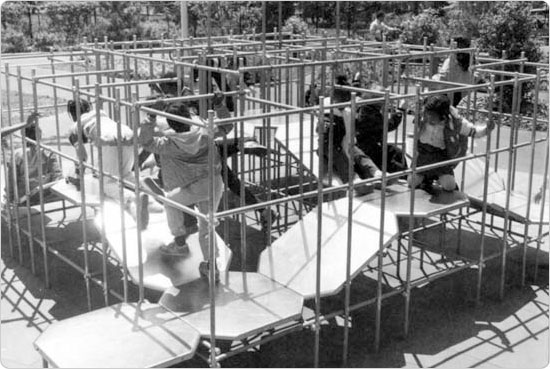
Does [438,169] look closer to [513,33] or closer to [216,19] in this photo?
[513,33]

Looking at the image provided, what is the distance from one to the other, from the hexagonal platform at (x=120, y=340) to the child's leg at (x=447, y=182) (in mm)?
2991

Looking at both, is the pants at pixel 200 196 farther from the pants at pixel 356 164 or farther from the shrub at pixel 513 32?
the shrub at pixel 513 32

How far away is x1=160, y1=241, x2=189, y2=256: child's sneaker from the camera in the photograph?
6535 millimetres

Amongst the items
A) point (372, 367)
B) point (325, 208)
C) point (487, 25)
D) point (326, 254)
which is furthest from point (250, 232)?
point (487, 25)

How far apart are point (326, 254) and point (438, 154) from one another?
61.3 inches

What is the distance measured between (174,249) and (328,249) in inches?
51.2

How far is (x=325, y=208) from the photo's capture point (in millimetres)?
7156

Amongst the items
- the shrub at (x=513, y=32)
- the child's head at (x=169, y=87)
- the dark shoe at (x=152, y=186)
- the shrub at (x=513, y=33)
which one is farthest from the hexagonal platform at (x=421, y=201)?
the shrub at (x=513, y=32)

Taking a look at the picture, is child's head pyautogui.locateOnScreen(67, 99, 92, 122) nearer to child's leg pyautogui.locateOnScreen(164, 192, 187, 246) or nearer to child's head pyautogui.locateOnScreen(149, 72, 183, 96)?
child's head pyautogui.locateOnScreen(149, 72, 183, 96)

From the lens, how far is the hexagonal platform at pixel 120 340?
5027 mm

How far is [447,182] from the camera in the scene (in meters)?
7.23

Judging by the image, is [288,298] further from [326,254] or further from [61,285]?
[61,285]

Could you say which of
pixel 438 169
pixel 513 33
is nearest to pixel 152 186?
pixel 438 169

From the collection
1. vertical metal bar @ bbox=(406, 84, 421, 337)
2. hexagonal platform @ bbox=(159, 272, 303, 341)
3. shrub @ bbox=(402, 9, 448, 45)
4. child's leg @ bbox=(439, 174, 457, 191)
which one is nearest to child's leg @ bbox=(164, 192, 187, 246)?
hexagonal platform @ bbox=(159, 272, 303, 341)
